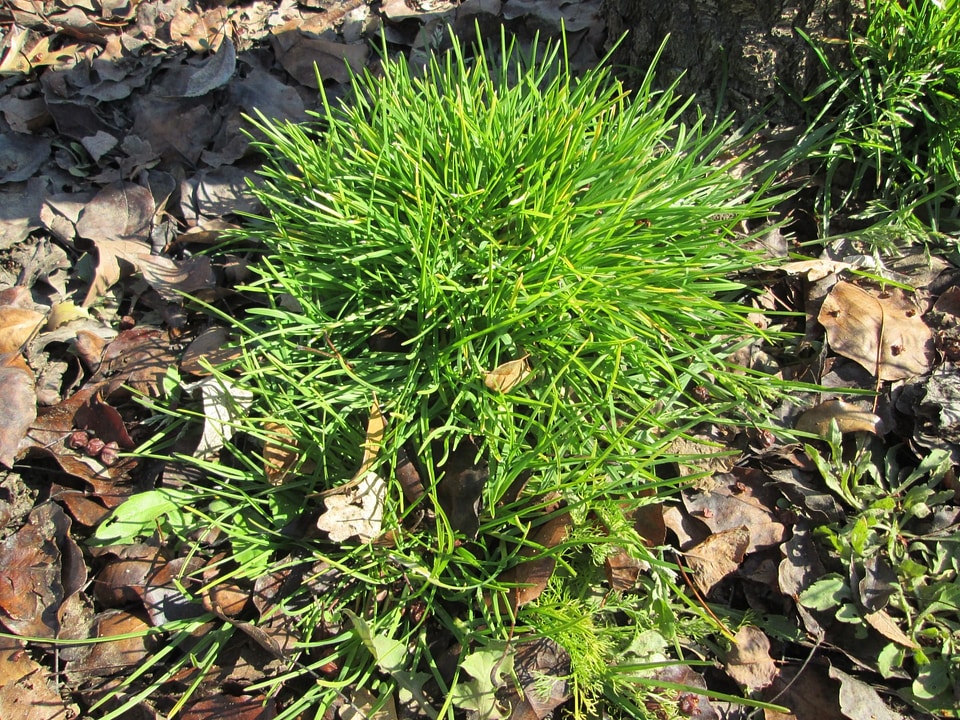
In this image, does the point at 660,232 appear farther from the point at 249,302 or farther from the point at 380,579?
the point at 249,302

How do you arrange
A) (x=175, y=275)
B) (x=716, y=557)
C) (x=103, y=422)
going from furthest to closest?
(x=175, y=275), (x=103, y=422), (x=716, y=557)

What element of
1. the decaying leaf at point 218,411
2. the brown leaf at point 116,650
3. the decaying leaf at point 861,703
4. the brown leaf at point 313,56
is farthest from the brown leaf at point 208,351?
the decaying leaf at point 861,703

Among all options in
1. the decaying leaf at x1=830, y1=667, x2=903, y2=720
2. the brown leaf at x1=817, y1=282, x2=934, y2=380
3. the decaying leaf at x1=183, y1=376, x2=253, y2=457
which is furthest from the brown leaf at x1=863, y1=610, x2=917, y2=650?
the decaying leaf at x1=183, y1=376, x2=253, y2=457

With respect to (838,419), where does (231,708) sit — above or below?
below

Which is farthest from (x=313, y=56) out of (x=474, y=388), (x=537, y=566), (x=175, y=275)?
(x=537, y=566)

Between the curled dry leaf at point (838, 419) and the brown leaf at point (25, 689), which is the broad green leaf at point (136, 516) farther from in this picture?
the curled dry leaf at point (838, 419)

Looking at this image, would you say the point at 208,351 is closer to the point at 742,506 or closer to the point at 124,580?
the point at 124,580

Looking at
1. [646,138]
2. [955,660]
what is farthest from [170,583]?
[955,660]
